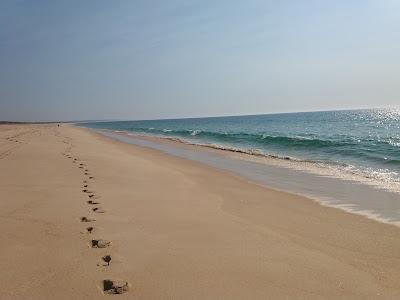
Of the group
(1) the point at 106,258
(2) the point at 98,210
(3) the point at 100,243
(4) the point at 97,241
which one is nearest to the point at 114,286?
(1) the point at 106,258

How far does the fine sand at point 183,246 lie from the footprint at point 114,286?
0.01m

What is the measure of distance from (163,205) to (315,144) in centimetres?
2251

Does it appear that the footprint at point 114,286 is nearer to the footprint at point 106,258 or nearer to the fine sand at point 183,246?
the fine sand at point 183,246

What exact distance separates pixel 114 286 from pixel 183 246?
135 cm

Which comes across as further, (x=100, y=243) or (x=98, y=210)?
(x=98, y=210)

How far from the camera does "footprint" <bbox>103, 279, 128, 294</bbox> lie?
3.53 m

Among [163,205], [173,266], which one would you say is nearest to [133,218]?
[163,205]

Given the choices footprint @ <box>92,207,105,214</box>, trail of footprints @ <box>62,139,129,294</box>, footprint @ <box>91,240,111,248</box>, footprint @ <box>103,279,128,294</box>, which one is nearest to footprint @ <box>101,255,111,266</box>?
trail of footprints @ <box>62,139,129,294</box>

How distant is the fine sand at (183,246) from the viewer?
3.69 meters

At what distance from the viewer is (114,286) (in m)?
3.59

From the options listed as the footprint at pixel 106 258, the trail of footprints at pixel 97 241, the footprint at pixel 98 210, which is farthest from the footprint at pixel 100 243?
the footprint at pixel 98 210

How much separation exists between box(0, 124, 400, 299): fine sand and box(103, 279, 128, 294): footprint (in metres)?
0.01

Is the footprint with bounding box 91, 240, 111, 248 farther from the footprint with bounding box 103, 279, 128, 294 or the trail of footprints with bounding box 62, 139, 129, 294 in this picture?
the footprint with bounding box 103, 279, 128, 294

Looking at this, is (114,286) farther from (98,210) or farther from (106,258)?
(98,210)
